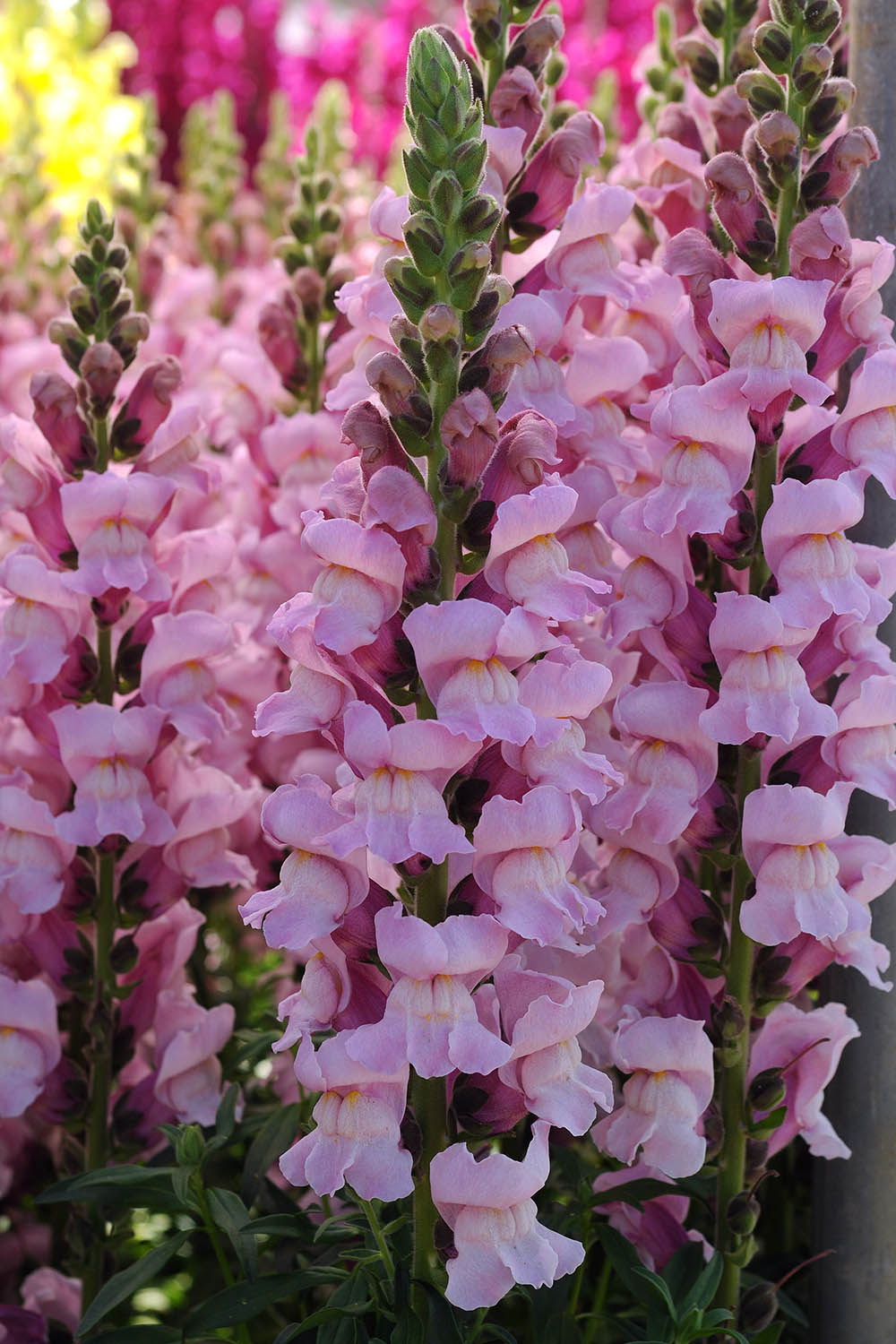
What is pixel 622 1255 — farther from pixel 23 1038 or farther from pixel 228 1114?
pixel 23 1038

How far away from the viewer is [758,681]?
116 cm

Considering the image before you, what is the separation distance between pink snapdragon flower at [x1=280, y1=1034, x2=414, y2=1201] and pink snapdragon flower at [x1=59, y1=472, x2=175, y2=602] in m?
0.51

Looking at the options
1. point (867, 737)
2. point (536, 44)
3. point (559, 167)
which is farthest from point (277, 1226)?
point (536, 44)

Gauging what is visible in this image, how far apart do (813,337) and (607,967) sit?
1.77ft

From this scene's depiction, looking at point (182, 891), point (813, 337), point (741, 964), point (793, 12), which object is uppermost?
point (793, 12)

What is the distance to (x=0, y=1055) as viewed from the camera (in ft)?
4.50

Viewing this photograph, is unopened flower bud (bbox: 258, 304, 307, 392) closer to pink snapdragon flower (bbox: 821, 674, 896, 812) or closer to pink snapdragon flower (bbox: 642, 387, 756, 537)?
pink snapdragon flower (bbox: 642, 387, 756, 537)

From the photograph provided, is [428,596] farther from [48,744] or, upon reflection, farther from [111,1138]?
[111,1138]

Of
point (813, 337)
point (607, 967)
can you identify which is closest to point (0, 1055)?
point (607, 967)

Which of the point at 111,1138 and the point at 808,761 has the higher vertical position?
the point at 808,761

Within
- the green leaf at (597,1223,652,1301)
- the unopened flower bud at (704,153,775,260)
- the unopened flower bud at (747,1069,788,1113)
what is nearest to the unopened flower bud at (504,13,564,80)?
the unopened flower bud at (704,153,775,260)

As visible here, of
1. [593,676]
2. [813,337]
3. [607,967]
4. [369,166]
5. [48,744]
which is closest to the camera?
[593,676]

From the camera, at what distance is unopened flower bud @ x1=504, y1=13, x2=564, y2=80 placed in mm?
1352

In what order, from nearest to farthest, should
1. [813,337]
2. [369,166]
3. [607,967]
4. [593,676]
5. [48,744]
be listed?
[593,676], [813,337], [607,967], [48,744], [369,166]
